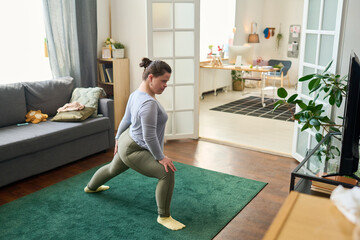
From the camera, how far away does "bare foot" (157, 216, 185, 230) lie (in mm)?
2639

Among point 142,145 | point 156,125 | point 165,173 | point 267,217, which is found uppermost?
point 156,125

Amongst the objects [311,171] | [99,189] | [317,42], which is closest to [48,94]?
[99,189]

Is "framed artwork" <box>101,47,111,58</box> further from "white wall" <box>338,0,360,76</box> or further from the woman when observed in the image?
"white wall" <box>338,0,360,76</box>

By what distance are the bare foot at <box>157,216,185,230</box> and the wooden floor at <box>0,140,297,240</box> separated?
0.94ft

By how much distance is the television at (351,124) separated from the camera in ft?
6.14

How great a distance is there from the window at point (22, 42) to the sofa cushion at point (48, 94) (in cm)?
41

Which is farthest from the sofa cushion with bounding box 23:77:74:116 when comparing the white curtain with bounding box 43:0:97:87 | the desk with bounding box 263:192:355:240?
the desk with bounding box 263:192:355:240

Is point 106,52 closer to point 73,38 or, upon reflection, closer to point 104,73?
point 104,73

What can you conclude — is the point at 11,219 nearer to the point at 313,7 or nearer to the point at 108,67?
the point at 108,67

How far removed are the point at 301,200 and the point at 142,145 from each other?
1667 mm

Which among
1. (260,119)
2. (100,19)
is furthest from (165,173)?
(260,119)

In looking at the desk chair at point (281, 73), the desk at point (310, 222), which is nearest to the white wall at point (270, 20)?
the desk chair at point (281, 73)

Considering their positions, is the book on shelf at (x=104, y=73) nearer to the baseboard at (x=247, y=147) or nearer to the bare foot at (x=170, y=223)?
the baseboard at (x=247, y=147)

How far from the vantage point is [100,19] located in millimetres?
5129
